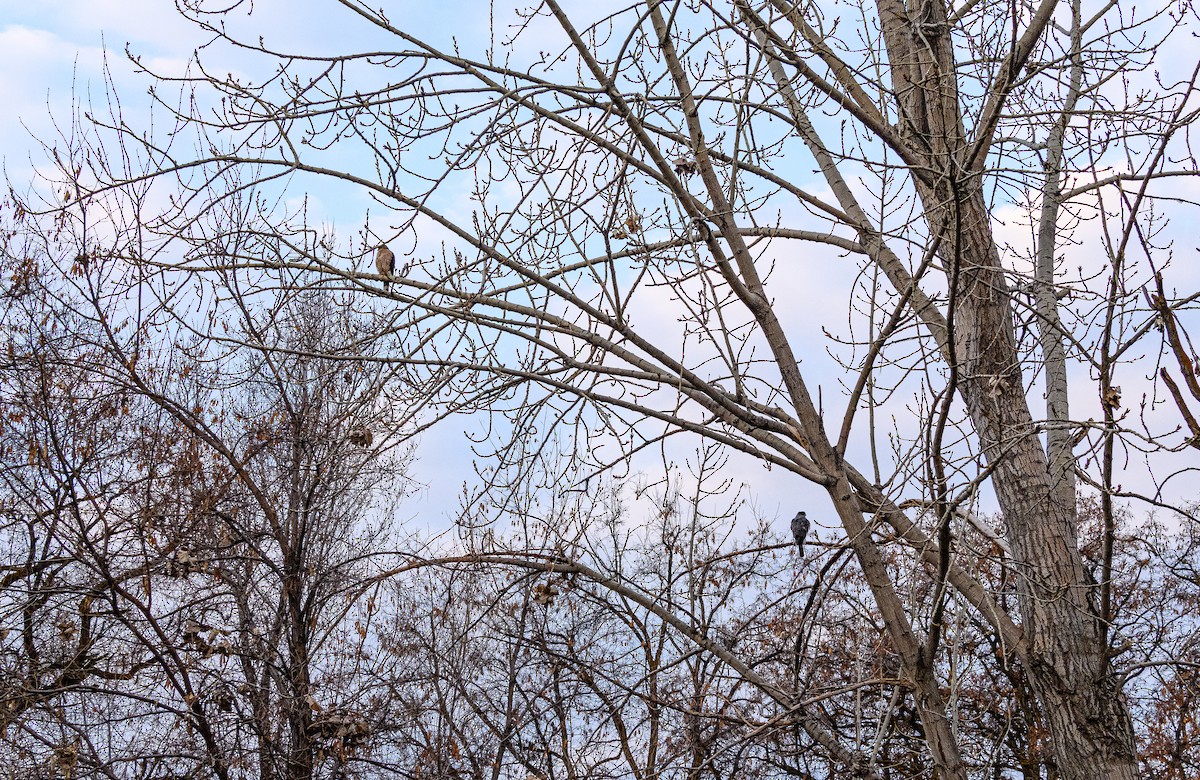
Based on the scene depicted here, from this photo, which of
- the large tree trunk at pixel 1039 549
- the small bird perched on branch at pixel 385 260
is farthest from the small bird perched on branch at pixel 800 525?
the small bird perched on branch at pixel 385 260

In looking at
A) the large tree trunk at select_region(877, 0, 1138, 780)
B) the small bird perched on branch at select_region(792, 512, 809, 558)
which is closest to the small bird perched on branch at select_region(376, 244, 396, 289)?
the large tree trunk at select_region(877, 0, 1138, 780)

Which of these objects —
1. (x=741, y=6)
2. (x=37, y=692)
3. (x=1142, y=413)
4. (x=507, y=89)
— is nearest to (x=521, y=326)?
(x=507, y=89)

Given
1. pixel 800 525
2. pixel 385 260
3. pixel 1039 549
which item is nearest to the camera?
pixel 385 260

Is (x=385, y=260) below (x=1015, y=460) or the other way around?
the other way around

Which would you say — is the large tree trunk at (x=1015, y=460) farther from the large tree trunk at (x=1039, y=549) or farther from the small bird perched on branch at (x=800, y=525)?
the small bird perched on branch at (x=800, y=525)

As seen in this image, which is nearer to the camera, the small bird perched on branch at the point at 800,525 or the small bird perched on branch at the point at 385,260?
the small bird perched on branch at the point at 385,260

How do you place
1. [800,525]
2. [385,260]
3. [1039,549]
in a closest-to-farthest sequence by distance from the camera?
1. [385,260]
2. [1039,549]
3. [800,525]

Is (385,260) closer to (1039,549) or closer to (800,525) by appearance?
(800,525)

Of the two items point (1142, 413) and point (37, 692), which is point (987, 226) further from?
point (37, 692)

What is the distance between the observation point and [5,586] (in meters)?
10.1

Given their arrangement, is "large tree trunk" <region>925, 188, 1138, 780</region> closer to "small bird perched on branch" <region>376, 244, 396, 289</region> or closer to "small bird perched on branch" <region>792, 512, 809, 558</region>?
"small bird perched on branch" <region>792, 512, 809, 558</region>

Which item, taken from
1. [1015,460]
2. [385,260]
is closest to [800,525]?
[1015,460]

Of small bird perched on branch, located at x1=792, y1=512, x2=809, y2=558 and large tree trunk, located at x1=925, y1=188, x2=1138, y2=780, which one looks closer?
large tree trunk, located at x1=925, y1=188, x2=1138, y2=780

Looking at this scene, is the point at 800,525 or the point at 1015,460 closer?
the point at 1015,460
